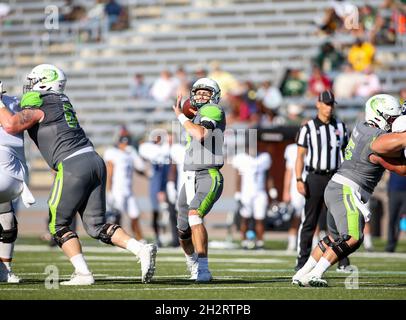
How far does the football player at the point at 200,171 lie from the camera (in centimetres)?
841

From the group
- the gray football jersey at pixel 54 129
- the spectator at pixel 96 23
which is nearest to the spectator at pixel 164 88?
the spectator at pixel 96 23

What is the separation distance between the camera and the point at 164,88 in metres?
21.4

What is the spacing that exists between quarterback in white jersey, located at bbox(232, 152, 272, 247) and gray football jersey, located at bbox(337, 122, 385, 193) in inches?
274

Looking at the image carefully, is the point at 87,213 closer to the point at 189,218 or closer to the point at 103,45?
the point at 189,218

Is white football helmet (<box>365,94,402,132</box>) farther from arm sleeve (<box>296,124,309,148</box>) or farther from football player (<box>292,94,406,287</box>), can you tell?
arm sleeve (<box>296,124,309,148</box>)

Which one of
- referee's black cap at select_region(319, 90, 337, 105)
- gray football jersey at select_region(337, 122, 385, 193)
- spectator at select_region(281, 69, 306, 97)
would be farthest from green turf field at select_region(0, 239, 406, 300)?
spectator at select_region(281, 69, 306, 97)

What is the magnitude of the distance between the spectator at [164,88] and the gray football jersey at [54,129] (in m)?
13.0

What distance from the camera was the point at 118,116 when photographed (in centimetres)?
2234

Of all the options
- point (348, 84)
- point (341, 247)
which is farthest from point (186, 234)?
point (348, 84)

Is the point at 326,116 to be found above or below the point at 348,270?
above

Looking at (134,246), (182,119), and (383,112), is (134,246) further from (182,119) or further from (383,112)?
(383,112)

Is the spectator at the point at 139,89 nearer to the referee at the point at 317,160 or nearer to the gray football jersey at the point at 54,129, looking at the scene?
the referee at the point at 317,160
